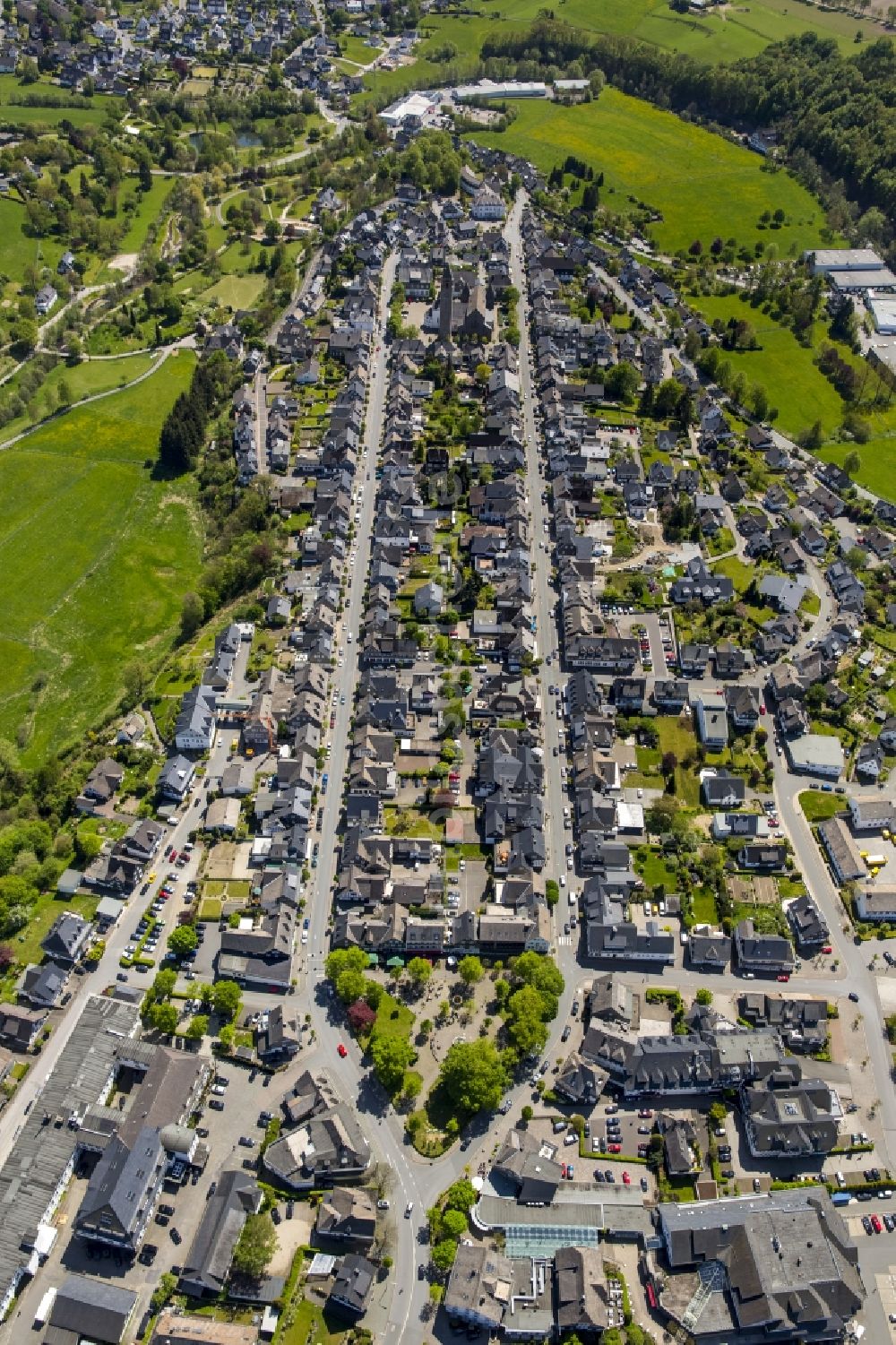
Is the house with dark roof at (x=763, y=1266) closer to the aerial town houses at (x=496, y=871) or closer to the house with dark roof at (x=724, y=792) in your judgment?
the aerial town houses at (x=496, y=871)

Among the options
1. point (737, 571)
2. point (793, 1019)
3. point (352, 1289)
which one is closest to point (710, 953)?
point (793, 1019)

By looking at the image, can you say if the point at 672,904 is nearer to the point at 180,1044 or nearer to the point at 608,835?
the point at 608,835

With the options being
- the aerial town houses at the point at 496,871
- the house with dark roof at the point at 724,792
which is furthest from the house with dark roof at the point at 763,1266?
the house with dark roof at the point at 724,792

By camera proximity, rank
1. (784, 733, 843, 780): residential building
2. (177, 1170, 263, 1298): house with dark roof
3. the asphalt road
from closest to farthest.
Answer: (177, 1170, 263, 1298): house with dark roof → the asphalt road → (784, 733, 843, 780): residential building

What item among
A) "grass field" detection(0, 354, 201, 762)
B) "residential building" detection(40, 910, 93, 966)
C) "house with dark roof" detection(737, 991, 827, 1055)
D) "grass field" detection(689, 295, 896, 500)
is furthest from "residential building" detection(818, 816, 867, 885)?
"grass field" detection(0, 354, 201, 762)

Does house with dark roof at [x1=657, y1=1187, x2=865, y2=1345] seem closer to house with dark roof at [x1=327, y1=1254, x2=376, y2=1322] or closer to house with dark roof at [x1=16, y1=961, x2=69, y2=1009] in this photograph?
house with dark roof at [x1=327, y1=1254, x2=376, y2=1322]

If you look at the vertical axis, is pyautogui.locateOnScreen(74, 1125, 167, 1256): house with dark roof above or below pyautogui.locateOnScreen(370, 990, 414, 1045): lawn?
below

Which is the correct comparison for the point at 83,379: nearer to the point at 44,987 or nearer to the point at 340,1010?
the point at 44,987
